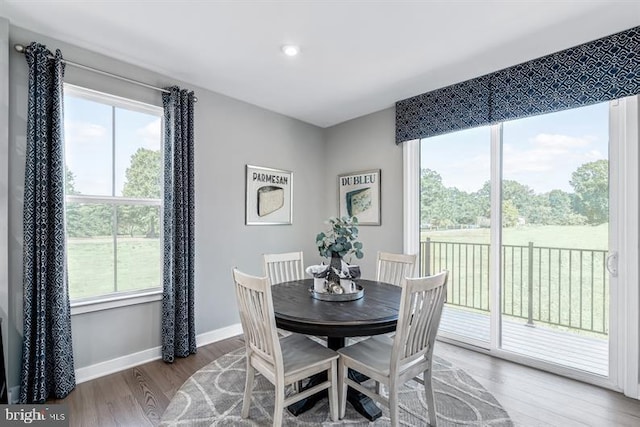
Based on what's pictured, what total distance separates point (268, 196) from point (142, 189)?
1.40 metres

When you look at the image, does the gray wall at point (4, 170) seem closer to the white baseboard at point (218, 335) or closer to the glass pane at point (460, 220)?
the white baseboard at point (218, 335)

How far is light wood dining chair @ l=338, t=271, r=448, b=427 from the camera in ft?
5.39

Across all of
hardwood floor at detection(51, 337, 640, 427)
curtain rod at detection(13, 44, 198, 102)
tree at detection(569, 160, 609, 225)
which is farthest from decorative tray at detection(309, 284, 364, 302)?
curtain rod at detection(13, 44, 198, 102)

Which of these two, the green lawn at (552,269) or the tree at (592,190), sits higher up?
the tree at (592,190)

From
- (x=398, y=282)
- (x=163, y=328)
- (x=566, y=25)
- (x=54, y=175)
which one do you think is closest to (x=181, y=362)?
Result: (x=163, y=328)

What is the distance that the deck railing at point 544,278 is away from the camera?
111 inches

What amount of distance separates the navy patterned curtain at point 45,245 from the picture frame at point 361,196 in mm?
2990

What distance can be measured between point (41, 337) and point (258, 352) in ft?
5.20

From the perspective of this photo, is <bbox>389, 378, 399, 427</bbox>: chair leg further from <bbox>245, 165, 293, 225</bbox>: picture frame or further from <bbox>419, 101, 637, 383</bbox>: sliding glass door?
<bbox>245, 165, 293, 225</bbox>: picture frame

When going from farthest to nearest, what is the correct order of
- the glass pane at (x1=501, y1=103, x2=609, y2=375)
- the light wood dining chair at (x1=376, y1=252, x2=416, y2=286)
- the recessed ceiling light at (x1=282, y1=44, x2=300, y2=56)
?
1. the light wood dining chair at (x1=376, y1=252, x2=416, y2=286)
2. the glass pane at (x1=501, y1=103, x2=609, y2=375)
3. the recessed ceiling light at (x1=282, y1=44, x2=300, y2=56)

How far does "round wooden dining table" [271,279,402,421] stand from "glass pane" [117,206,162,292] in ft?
4.43

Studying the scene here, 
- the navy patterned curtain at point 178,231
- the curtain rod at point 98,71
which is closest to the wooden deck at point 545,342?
the navy patterned curtain at point 178,231

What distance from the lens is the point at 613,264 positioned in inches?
91.8

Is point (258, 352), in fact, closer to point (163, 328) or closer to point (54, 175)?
point (163, 328)
